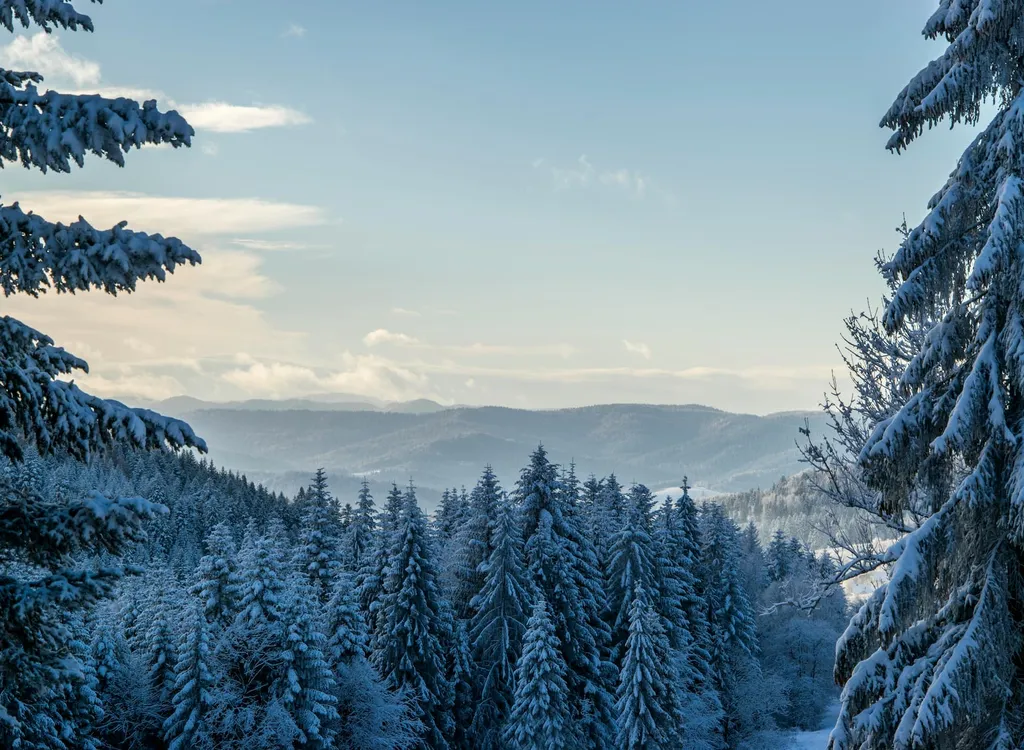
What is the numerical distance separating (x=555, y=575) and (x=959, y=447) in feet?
109

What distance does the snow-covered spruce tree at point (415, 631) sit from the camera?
3850 cm

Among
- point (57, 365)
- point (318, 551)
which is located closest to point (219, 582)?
point (318, 551)

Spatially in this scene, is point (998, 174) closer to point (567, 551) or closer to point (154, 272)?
point (154, 272)

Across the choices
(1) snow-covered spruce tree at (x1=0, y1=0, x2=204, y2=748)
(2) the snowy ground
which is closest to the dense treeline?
(2) the snowy ground

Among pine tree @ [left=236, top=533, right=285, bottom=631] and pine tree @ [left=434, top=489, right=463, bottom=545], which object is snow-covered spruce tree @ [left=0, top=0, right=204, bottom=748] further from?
pine tree @ [left=434, top=489, right=463, bottom=545]

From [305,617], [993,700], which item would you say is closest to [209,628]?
[305,617]

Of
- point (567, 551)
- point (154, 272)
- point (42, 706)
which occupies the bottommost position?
point (42, 706)

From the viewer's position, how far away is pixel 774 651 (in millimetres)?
67375

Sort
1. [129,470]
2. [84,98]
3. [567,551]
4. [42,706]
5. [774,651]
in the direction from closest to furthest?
[84,98], [42,706], [567,551], [774,651], [129,470]

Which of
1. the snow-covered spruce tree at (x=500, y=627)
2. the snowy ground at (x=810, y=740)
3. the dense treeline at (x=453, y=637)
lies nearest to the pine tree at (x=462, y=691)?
the dense treeline at (x=453, y=637)

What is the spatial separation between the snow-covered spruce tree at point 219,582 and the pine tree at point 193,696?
696 cm

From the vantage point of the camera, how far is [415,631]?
38.8 meters

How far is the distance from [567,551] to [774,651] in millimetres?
34304

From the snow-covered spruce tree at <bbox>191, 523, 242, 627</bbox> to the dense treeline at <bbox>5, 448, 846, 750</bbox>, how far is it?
0.34 feet
